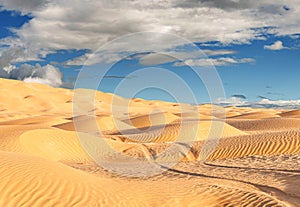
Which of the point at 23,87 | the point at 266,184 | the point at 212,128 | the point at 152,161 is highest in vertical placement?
the point at 266,184

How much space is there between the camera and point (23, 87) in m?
89.9

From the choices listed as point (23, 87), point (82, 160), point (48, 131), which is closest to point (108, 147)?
point (82, 160)

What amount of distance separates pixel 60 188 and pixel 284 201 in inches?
229

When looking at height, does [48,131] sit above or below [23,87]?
above

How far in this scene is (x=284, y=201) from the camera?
9.19 m

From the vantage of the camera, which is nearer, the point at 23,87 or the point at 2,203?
the point at 2,203

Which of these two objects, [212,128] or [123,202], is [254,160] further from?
[212,128]

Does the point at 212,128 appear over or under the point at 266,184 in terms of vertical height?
under

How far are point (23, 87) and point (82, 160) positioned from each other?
254 ft

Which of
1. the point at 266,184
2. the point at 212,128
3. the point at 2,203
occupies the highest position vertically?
the point at 2,203

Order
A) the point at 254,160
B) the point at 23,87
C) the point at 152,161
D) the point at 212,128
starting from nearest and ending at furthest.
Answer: the point at 254,160, the point at 152,161, the point at 212,128, the point at 23,87

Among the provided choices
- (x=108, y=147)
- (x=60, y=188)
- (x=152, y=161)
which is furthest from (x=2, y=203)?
(x=108, y=147)

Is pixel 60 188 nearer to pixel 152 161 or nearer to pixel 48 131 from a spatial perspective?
pixel 152 161

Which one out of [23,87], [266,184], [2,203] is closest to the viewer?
[2,203]
